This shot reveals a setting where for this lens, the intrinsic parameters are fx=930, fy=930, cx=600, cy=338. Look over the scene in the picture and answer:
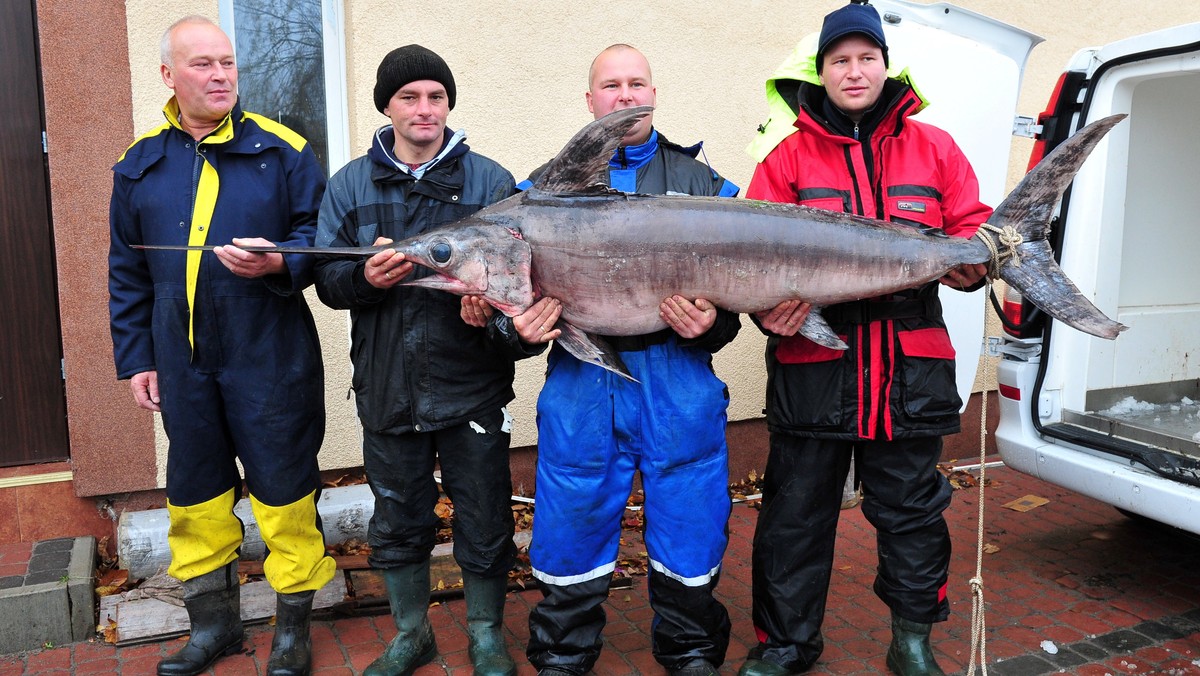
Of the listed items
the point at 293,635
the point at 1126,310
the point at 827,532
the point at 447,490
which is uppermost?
the point at 1126,310

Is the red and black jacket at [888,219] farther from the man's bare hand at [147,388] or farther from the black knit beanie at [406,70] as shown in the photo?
the man's bare hand at [147,388]

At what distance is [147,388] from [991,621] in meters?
3.77

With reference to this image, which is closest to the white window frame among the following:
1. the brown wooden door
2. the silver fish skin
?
the brown wooden door

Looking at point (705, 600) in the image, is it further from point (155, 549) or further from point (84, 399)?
point (84, 399)

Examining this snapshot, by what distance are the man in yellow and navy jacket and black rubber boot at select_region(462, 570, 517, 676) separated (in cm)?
65

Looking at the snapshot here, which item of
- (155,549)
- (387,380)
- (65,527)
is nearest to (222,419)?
(387,380)

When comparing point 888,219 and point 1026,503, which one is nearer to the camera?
point 888,219

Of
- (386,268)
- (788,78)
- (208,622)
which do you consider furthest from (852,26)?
(208,622)

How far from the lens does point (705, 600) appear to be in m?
3.42

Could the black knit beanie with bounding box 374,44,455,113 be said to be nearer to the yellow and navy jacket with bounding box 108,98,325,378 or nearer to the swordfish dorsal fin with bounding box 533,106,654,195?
the yellow and navy jacket with bounding box 108,98,325,378

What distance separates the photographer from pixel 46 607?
402 centimetres

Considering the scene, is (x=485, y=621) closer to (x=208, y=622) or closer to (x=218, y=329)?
(x=208, y=622)

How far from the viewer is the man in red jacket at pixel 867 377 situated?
3377 millimetres

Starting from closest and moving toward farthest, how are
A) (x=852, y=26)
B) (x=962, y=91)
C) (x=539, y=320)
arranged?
1. (x=539, y=320)
2. (x=852, y=26)
3. (x=962, y=91)
